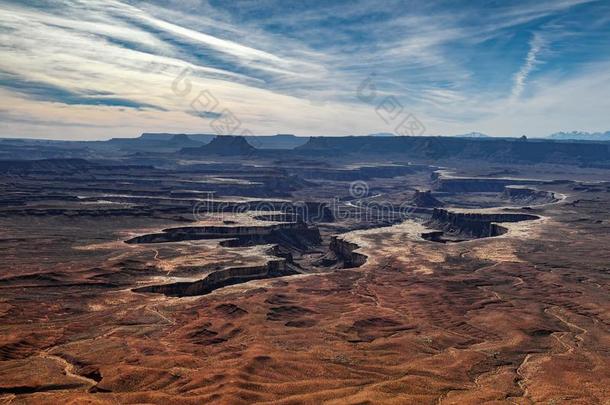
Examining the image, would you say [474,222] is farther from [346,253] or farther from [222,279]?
[222,279]

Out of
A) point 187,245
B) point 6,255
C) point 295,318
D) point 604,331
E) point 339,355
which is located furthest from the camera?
point 187,245

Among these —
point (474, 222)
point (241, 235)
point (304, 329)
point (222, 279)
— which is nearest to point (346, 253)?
point (241, 235)

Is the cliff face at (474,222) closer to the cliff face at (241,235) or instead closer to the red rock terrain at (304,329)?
the red rock terrain at (304,329)

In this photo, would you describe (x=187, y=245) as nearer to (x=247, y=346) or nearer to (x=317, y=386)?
(x=247, y=346)

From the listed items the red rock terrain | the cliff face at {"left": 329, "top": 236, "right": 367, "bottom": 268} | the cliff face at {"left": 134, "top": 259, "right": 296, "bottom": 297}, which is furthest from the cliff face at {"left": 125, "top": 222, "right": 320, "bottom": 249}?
the cliff face at {"left": 134, "top": 259, "right": 296, "bottom": 297}

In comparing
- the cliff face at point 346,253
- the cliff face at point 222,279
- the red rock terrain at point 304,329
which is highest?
the red rock terrain at point 304,329

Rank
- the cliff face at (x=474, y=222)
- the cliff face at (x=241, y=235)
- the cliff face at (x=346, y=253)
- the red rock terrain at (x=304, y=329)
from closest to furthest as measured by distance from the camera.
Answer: the red rock terrain at (x=304, y=329) < the cliff face at (x=346, y=253) < the cliff face at (x=241, y=235) < the cliff face at (x=474, y=222)

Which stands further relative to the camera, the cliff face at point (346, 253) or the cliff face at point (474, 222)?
the cliff face at point (474, 222)

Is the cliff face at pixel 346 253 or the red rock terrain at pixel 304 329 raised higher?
the red rock terrain at pixel 304 329

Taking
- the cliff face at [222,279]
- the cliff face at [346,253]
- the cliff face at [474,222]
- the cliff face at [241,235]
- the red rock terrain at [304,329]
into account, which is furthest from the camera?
the cliff face at [474,222]

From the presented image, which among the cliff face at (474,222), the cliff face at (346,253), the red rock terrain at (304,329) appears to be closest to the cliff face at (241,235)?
the red rock terrain at (304,329)

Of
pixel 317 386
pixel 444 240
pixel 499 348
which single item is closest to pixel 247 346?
pixel 317 386
